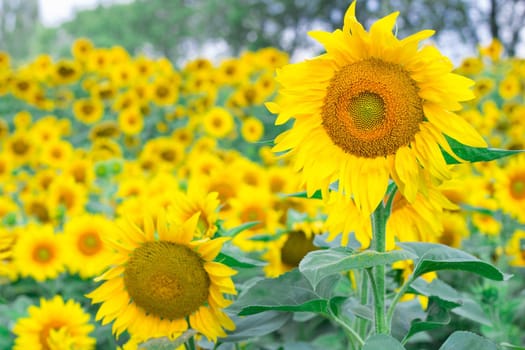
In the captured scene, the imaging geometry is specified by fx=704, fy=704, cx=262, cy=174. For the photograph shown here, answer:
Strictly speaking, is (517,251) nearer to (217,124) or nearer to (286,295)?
(286,295)

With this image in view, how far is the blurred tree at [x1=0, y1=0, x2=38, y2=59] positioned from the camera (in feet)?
38.5

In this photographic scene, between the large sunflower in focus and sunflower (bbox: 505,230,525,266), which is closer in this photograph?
the large sunflower in focus

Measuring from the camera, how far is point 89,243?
254 centimetres

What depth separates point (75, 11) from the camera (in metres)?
28.0

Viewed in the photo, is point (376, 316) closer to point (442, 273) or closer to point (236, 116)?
point (442, 273)

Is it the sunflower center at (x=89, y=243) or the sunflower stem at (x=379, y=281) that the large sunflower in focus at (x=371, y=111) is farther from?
the sunflower center at (x=89, y=243)

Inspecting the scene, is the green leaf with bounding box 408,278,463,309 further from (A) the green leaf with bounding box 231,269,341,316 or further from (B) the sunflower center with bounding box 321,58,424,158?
(B) the sunflower center with bounding box 321,58,424,158

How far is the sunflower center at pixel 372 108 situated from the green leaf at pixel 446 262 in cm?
19

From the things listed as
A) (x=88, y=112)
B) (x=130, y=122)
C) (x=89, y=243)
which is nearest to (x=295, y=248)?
(x=89, y=243)

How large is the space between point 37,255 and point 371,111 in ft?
5.54

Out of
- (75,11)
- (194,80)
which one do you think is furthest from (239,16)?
(194,80)

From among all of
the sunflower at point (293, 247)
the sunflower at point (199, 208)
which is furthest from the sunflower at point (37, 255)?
the sunflower at point (199, 208)

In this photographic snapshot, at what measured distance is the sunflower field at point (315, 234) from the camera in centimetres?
112

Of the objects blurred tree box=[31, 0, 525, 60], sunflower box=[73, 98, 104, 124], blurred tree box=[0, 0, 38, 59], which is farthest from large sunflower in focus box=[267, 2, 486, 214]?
blurred tree box=[0, 0, 38, 59]
